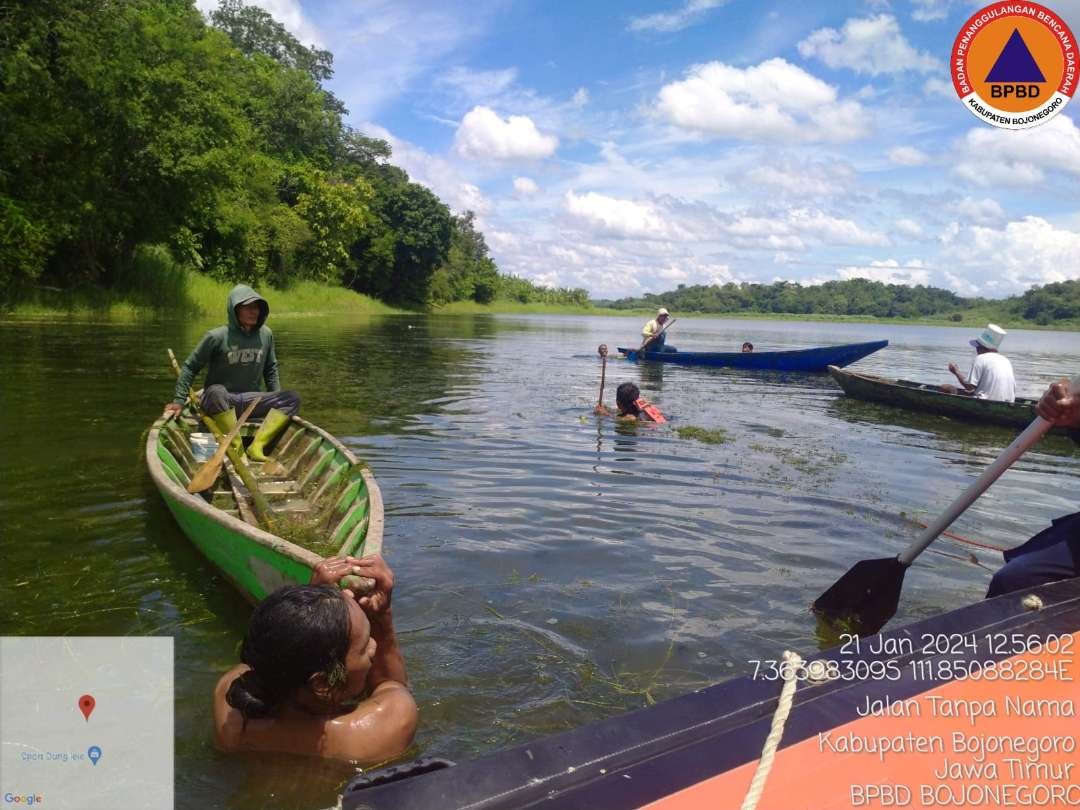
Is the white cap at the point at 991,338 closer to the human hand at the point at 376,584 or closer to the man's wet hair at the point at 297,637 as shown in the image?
the human hand at the point at 376,584

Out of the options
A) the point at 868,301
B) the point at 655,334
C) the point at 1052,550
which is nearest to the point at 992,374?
the point at 655,334

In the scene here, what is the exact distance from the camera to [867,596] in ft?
14.6

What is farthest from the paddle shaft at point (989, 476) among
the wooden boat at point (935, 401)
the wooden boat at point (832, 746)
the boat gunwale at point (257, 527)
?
the wooden boat at point (935, 401)

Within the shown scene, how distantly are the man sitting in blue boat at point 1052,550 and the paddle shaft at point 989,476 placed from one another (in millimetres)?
157

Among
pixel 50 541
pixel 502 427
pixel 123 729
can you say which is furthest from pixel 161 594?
pixel 502 427

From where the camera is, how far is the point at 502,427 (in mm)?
10945

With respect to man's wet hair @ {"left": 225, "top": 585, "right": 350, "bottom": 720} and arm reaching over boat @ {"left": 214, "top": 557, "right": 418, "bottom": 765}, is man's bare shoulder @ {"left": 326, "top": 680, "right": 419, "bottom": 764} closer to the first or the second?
arm reaching over boat @ {"left": 214, "top": 557, "right": 418, "bottom": 765}

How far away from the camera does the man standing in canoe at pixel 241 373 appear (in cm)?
723

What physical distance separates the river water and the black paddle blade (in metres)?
0.28

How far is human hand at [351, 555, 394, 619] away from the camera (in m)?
2.97

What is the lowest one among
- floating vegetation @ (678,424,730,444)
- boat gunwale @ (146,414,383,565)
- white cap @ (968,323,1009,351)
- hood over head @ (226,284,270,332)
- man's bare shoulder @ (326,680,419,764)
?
man's bare shoulder @ (326,680,419,764)

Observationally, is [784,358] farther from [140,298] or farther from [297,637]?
[140,298]

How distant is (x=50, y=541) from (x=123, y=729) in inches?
152

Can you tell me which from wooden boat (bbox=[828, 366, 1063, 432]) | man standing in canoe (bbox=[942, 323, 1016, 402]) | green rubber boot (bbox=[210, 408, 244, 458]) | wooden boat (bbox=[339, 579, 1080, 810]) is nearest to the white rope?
wooden boat (bbox=[339, 579, 1080, 810])
